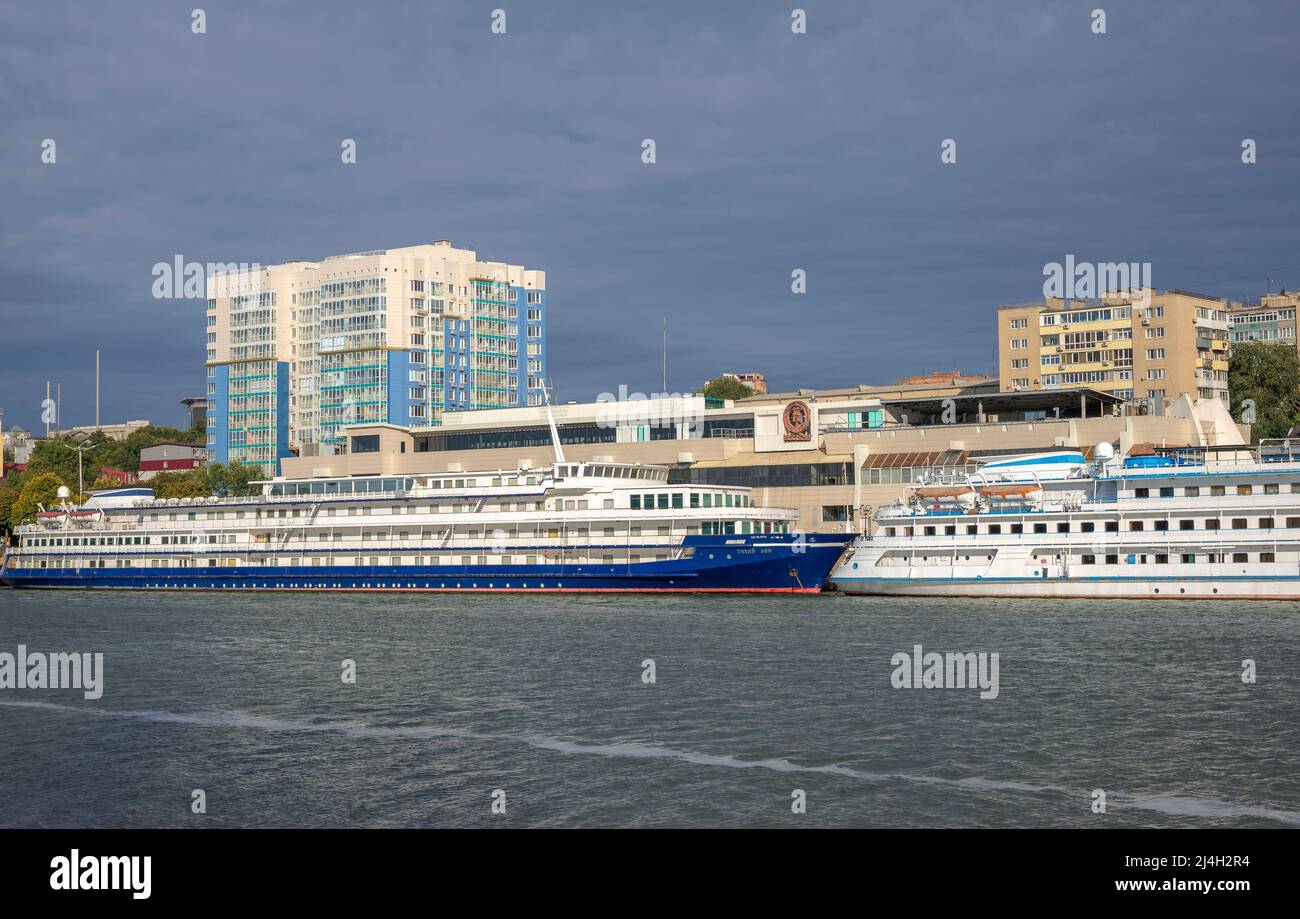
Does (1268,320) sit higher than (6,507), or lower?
higher

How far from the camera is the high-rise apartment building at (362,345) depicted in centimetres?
16562

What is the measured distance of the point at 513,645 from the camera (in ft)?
169

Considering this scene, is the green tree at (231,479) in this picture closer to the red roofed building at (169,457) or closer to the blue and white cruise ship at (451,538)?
the blue and white cruise ship at (451,538)

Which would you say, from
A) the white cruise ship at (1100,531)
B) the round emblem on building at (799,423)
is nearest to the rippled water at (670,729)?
the white cruise ship at (1100,531)

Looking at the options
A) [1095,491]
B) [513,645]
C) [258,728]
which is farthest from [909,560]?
[258,728]

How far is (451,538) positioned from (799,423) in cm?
2870

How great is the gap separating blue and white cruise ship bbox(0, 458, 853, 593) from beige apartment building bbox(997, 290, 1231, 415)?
2496 inches

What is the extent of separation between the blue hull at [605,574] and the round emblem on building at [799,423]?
76.0 feet

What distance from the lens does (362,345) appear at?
165 meters

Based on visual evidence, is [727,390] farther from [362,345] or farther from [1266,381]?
[1266,381]

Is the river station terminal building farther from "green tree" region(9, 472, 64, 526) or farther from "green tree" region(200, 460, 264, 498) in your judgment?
"green tree" region(9, 472, 64, 526)

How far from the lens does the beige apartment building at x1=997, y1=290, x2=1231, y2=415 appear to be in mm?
136500

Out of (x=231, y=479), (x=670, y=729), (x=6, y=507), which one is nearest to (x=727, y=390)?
(x=231, y=479)
